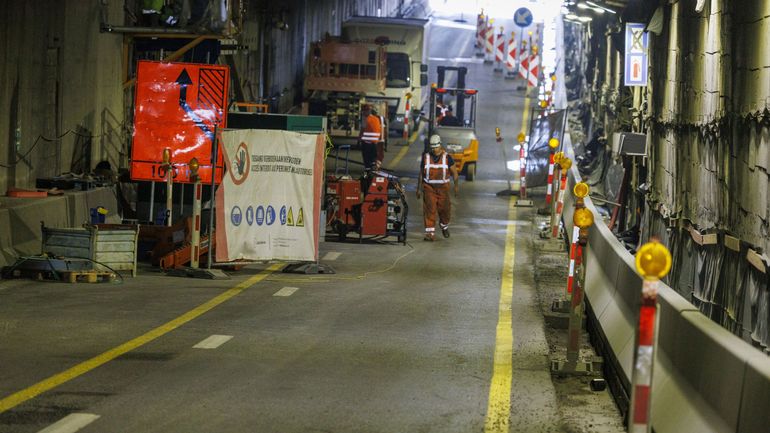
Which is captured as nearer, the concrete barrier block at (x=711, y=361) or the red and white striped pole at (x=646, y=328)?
the red and white striped pole at (x=646, y=328)

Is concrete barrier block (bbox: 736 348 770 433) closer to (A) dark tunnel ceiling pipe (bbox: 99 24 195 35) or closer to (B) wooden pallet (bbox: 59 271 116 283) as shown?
(B) wooden pallet (bbox: 59 271 116 283)

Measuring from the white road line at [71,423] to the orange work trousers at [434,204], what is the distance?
1408cm

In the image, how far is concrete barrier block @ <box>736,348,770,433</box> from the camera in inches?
223

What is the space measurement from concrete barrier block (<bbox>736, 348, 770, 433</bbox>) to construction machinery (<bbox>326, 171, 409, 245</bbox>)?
15450 millimetres

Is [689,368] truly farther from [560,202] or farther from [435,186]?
[435,186]

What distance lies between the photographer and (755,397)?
5836 mm

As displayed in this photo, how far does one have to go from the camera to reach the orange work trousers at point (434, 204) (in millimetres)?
22469

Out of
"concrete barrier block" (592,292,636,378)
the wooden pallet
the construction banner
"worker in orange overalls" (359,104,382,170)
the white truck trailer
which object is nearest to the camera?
"concrete barrier block" (592,292,636,378)

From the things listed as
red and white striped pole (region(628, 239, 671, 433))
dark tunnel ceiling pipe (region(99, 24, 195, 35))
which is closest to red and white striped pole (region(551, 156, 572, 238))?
dark tunnel ceiling pipe (region(99, 24, 195, 35))

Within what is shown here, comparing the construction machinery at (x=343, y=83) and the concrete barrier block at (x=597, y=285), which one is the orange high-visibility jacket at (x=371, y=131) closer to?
the construction machinery at (x=343, y=83)

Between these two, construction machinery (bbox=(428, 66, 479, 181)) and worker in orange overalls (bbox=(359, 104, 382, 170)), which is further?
worker in orange overalls (bbox=(359, 104, 382, 170))

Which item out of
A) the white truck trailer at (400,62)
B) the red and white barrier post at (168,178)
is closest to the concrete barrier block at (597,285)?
the red and white barrier post at (168,178)

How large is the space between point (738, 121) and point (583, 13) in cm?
2543

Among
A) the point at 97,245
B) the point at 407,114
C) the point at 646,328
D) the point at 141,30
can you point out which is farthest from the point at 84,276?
the point at 407,114
